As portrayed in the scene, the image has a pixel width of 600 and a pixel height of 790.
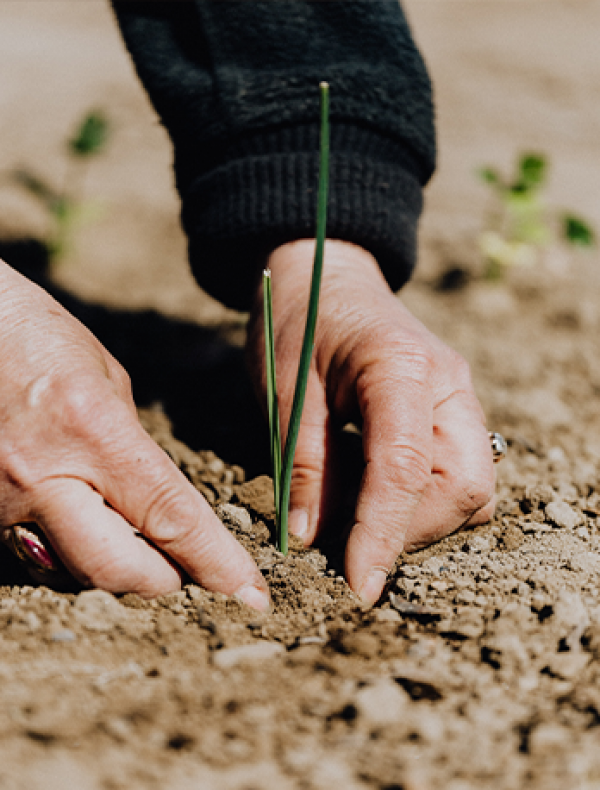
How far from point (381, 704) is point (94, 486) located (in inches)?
20.0

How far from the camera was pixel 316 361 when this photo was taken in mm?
1319

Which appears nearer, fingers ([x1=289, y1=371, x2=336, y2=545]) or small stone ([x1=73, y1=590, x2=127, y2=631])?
small stone ([x1=73, y1=590, x2=127, y2=631])

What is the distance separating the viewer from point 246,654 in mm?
921

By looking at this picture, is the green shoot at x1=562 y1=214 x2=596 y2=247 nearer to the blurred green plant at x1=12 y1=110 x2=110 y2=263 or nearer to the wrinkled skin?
the wrinkled skin

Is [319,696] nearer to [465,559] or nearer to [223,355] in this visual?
[465,559]

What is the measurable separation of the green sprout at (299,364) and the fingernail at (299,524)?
68 millimetres

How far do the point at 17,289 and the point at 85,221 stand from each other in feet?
5.66

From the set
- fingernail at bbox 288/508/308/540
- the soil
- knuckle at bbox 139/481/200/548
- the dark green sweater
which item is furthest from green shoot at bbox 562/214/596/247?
knuckle at bbox 139/481/200/548

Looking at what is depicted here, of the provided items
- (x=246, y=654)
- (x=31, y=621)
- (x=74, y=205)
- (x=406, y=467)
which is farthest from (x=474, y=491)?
(x=74, y=205)

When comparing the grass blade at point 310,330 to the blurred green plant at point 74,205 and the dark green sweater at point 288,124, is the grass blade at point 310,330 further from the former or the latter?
the blurred green plant at point 74,205

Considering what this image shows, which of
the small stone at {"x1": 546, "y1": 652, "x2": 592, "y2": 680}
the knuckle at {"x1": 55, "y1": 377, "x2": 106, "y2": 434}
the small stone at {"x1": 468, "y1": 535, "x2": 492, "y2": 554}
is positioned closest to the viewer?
the small stone at {"x1": 546, "y1": 652, "x2": 592, "y2": 680}

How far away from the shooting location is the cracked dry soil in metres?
0.74

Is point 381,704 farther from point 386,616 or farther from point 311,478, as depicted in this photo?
point 311,478

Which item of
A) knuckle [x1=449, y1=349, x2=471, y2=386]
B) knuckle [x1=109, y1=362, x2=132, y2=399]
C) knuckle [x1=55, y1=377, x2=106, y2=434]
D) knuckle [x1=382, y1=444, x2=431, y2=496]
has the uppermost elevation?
knuckle [x1=55, y1=377, x2=106, y2=434]
